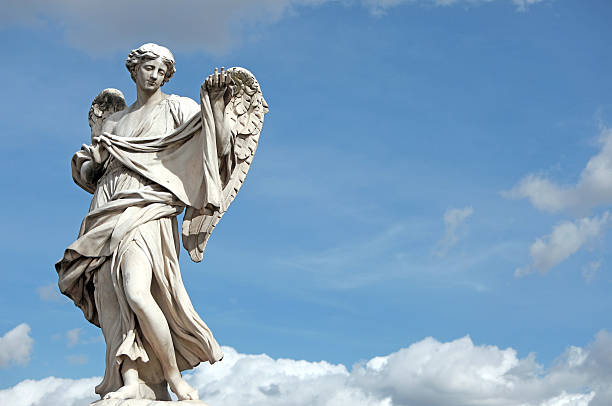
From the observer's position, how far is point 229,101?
11797 millimetres

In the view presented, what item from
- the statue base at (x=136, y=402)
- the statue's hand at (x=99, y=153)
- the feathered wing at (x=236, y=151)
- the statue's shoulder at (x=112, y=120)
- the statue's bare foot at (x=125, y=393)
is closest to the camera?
the statue base at (x=136, y=402)

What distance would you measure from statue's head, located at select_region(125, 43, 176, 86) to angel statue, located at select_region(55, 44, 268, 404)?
0.04 feet

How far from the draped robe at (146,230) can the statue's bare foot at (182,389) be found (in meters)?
0.23

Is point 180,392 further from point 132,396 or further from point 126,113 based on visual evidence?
point 126,113

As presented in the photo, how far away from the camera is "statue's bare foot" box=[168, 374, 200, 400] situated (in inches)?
436

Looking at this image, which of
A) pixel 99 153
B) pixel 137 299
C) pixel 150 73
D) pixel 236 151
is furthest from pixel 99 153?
pixel 137 299

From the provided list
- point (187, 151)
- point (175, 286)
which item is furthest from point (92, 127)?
point (175, 286)

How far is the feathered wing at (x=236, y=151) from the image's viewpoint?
12177 millimetres

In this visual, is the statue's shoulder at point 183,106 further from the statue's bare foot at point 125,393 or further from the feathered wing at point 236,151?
the statue's bare foot at point 125,393

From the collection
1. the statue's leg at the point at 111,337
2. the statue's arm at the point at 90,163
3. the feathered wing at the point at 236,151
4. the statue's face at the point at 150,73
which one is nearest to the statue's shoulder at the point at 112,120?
the statue's arm at the point at 90,163

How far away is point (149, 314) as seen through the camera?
1102 centimetres

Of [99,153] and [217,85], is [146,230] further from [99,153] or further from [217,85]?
[217,85]

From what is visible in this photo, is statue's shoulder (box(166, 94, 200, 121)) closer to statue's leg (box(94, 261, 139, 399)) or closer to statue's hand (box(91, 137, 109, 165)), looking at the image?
statue's hand (box(91, 137, 109, 165))

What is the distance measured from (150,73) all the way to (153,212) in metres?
1.77
